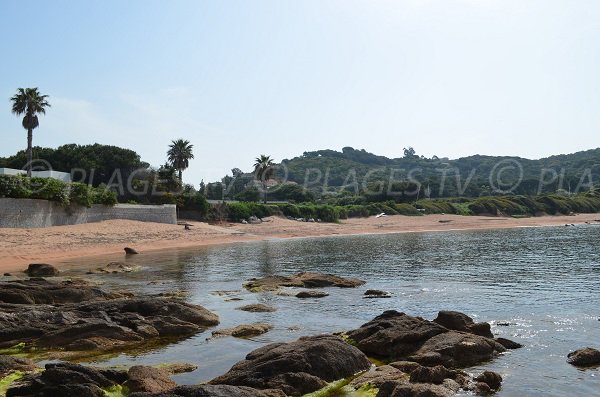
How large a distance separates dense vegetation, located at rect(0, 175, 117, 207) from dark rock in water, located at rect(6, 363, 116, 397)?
1740 inches

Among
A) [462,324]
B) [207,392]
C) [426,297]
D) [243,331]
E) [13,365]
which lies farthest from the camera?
[426,297]

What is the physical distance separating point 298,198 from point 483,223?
42.3m

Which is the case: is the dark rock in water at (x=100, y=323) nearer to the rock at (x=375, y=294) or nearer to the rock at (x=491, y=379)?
the rock at (x=375, y=294)

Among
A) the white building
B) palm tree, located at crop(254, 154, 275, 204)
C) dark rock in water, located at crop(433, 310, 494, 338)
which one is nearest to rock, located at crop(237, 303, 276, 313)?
dark rock in water, located at crop(433, 310, 494, 338)

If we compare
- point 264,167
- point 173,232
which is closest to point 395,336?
point 173,232

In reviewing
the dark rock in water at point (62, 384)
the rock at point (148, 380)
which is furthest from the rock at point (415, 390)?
the dark rock in water at point (62, 384)

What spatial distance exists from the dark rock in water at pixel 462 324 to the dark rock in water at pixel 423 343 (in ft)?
1.75

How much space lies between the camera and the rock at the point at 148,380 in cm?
1190

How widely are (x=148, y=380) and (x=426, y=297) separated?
1618 centimetres

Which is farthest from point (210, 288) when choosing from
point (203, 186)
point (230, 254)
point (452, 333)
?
point (203, 186)

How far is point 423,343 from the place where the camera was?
15250 mm

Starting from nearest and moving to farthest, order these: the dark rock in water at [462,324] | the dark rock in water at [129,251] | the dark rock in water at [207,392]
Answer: the dark rock in water at [207,392] < the dark rock in water at [462,324] < the dark rock in water at [129,251]

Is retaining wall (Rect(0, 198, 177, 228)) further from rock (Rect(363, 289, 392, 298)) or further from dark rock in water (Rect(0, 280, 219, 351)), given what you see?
rock (Rect(363, 289, 392, 298))

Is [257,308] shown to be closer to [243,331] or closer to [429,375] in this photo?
[243,331]
